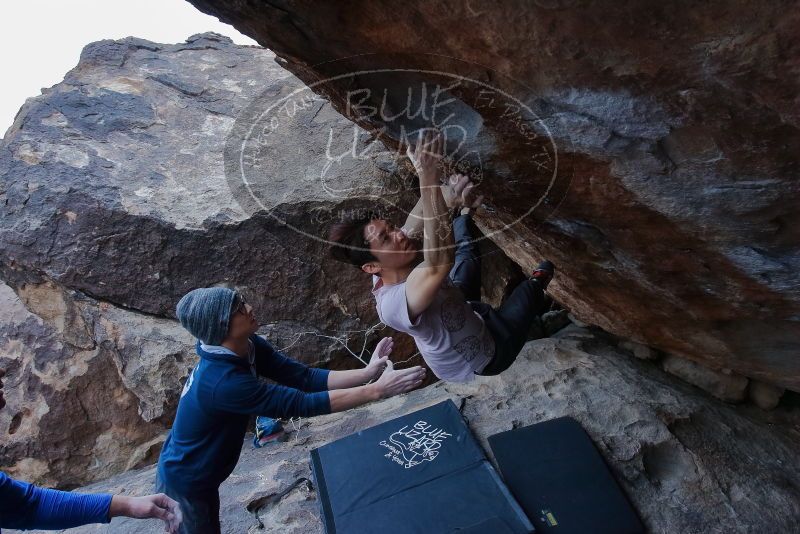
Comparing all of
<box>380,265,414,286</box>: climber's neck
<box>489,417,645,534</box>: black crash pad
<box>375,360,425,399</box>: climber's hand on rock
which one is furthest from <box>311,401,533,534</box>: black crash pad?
<box>380,265,414,286</box>: climber's neck

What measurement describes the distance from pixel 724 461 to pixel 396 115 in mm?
2494

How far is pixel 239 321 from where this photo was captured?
217 cm

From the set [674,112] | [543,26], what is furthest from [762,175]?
[543,26]

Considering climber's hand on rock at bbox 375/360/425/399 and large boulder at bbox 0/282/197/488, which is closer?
climber's hand on rock at bbox 375/360/425/399

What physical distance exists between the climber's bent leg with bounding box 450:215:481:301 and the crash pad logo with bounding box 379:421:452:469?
109 cm

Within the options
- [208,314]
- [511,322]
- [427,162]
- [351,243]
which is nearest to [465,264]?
[511,322]

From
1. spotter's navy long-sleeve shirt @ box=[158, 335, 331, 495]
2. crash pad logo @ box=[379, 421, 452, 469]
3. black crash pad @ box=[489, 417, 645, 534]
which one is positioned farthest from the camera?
crash pad logo @ box=[379, 421, 452, 469]

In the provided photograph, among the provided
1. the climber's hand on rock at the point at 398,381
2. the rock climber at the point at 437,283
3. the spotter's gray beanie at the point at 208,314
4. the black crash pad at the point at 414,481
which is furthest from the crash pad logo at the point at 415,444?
the spotter's gray beanie at the point at 208,314

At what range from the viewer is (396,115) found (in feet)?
7.34

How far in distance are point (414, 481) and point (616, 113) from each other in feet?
6.95

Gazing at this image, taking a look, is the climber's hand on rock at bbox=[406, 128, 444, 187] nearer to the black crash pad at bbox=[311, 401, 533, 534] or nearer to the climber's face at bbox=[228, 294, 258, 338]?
the climber's face at bbox=[228, 294, 258, 338]

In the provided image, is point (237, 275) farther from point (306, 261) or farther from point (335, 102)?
point (335, 102)

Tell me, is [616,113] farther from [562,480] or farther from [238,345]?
[562,480]

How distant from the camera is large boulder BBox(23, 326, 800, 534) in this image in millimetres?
2779
